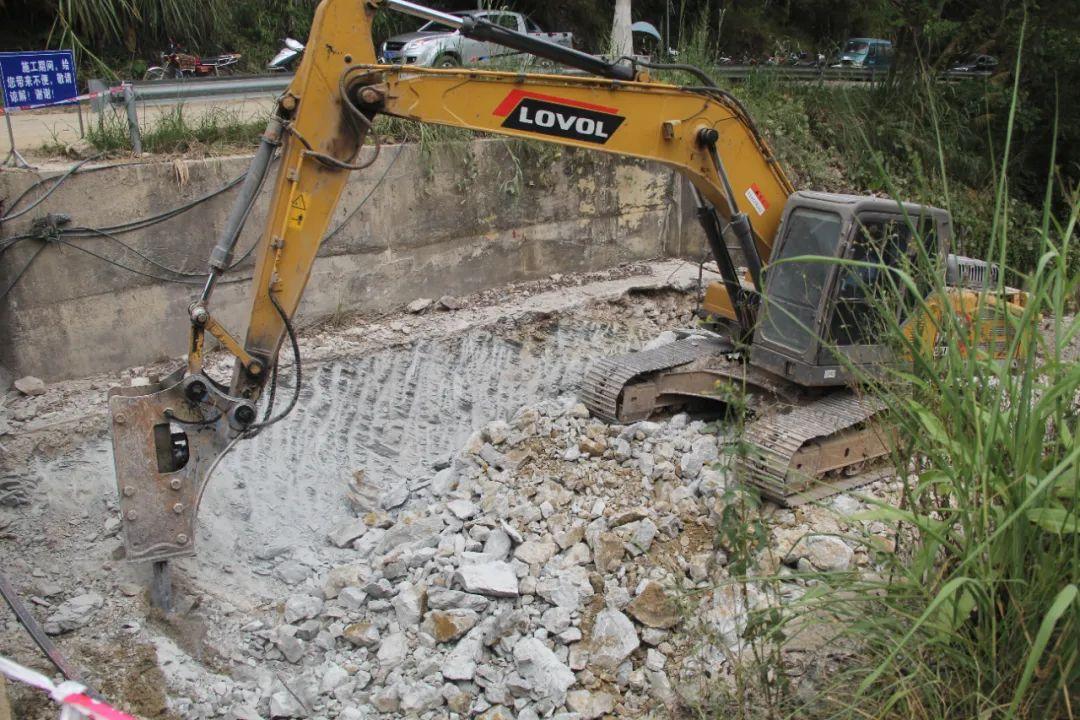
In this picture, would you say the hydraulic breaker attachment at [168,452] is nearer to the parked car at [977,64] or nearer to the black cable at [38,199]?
the black cable at [38,199]

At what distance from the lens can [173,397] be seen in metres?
4.43

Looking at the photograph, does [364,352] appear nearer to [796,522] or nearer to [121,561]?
[121,561]

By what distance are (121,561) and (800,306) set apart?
12.8 feet

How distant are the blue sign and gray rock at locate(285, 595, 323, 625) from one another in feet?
13.6

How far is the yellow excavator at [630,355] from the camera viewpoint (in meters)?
4.41

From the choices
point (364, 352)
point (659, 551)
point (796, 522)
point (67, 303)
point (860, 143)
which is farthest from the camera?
point (860, 143)

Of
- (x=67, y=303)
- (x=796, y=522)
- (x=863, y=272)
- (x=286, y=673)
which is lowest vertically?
(x=286, y=673)

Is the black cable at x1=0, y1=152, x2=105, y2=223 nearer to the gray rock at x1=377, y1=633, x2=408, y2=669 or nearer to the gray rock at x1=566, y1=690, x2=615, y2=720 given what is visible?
the gray rock at x1=377, y1=633, x2=408, y2=669

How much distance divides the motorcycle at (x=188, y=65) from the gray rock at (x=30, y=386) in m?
8.55

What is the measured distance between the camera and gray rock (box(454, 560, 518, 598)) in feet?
14.7

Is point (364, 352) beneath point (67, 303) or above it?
beneath

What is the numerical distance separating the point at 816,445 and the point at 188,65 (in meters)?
12.3

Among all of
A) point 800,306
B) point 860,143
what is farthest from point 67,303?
point 860,143

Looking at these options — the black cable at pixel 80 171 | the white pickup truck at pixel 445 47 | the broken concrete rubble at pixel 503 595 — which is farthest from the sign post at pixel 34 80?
the white pickup truck at pixel 445 47
